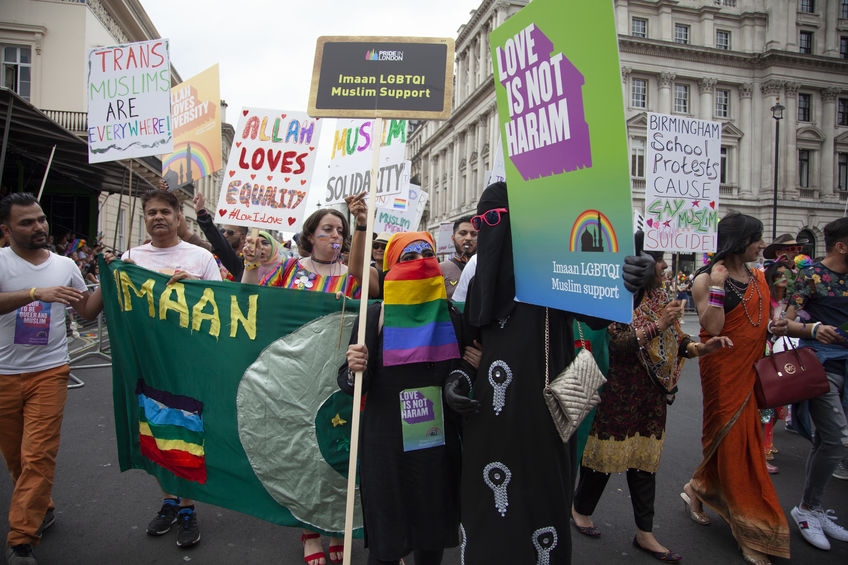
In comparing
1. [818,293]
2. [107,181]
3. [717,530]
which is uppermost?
[107,181]

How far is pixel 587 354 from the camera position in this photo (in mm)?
2225

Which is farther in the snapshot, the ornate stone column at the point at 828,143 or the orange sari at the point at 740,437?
the ornate stone column at the point at 828,143

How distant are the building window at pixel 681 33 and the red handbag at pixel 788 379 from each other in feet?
144

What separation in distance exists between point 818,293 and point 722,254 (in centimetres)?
92

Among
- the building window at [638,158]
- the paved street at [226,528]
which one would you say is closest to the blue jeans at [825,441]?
the paved street at [226,528]

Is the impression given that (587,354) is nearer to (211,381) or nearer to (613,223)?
(613,223)

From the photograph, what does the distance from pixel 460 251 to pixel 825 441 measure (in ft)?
10.8

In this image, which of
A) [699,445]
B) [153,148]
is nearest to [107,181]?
[153,148]

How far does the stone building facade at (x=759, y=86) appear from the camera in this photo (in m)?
38.0

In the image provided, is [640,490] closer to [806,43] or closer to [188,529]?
[188,529]

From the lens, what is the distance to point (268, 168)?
4695 mm

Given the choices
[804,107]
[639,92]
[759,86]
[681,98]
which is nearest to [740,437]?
[639,92]

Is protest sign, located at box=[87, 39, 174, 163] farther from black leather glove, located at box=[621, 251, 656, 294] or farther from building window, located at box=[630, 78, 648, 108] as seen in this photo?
building window, located at box=[630, 78, 648, 108]

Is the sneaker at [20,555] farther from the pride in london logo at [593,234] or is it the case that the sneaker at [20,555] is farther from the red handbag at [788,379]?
the red handbag at [788,379]
